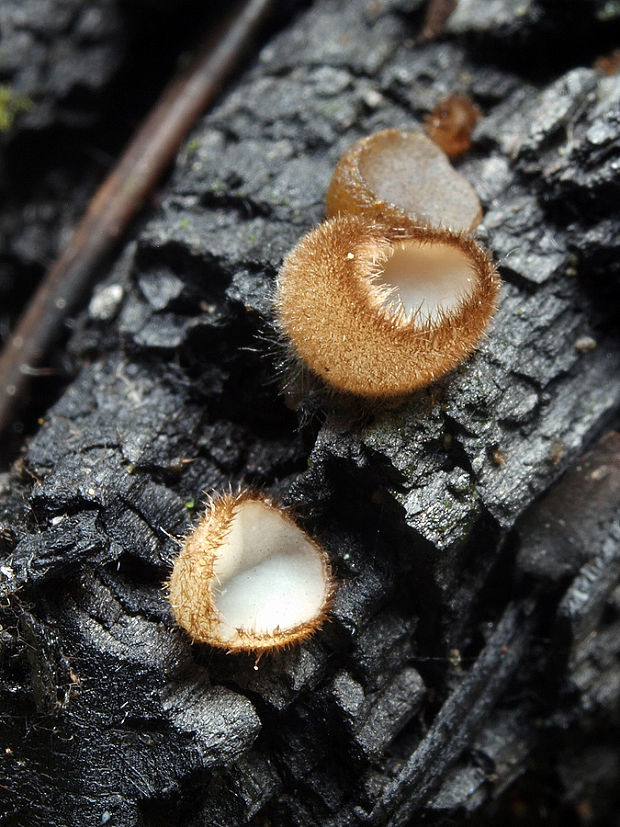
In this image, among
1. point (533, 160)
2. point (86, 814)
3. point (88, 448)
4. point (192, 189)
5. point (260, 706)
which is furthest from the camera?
point (192, 189)

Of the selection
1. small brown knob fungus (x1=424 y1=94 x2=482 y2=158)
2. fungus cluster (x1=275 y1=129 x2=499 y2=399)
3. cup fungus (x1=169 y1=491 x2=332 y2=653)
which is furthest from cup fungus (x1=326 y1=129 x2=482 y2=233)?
cup fungus (x1=169 y1=491 x2=332 y2=653)

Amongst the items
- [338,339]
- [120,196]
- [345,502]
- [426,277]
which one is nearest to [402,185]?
[426,277]

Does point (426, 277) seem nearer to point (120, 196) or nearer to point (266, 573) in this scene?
point (266, 573)

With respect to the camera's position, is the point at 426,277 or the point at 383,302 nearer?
the point at 383,302

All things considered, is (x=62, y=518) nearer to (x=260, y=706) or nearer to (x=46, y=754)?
(x=46, y=754)

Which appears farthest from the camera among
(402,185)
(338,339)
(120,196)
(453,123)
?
(120,196)

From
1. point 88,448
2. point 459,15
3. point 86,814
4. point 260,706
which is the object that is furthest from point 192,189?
point 86,814
